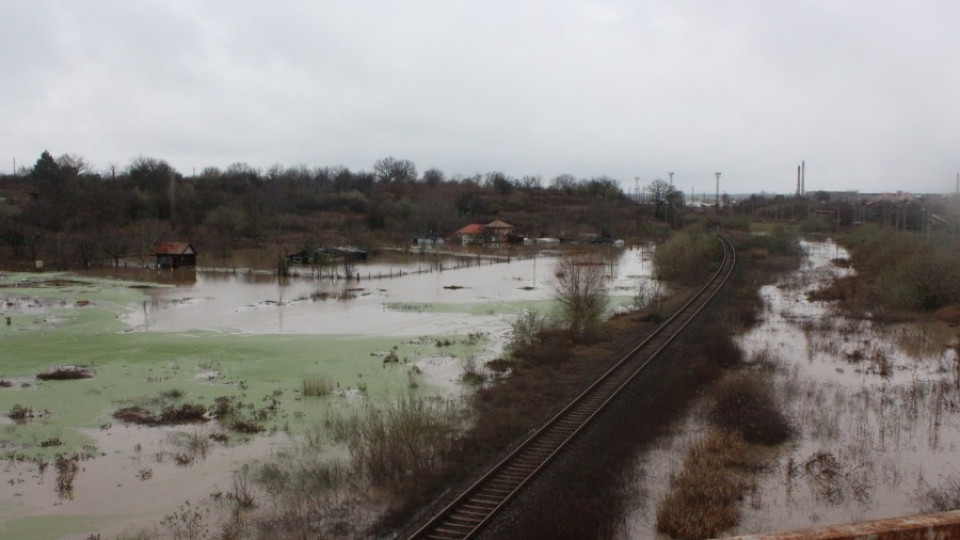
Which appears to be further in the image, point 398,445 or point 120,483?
point 120,483

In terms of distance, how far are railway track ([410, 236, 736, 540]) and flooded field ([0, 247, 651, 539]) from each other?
373cm

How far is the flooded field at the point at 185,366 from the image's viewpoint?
11820 mm

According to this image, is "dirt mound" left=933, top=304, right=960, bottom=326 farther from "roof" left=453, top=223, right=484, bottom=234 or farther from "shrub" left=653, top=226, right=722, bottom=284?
"roof" left=453, top=223, right=484, bottom=234

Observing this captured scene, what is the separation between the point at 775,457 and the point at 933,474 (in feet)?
8.12

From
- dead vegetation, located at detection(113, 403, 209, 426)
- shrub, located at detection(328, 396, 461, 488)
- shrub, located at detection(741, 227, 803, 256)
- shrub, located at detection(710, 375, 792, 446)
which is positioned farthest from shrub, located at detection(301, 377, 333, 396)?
shrub, located at detection(741, 227, 803, 256)

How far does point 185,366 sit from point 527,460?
1279 cm

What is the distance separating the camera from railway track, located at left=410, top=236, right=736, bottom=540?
9281 millimetres

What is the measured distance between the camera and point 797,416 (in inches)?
605

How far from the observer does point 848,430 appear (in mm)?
14461

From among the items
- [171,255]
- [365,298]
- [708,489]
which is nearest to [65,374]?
[708,489]

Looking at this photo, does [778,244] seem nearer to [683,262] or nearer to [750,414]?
[683,262]

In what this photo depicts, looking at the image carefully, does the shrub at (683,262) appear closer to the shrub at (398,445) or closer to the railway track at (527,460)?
the railway track at (527,460)

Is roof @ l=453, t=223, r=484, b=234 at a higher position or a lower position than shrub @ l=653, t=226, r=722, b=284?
higher

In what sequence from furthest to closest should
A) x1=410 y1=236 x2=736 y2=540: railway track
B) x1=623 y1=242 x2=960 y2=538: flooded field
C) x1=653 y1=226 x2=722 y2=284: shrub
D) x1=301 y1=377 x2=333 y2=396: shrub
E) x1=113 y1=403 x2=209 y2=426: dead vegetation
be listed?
x1=653 y1=226 x2=722 y2=284: shrub → x1=301 y1=377 x2=333 y2=396: shrub → x1=113 y1=403 x2=209 y2=426: dead vegetation → x1=623 y1=242 x2=960 y2=538: flooded field → x1=410 y1=236 x2=736 y2=540: railway track
